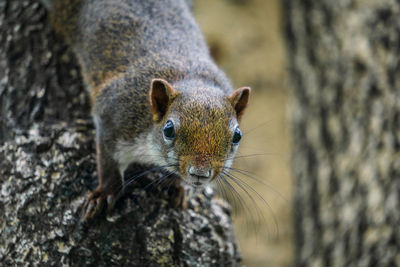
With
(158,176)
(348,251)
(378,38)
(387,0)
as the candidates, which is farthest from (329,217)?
(158,176)

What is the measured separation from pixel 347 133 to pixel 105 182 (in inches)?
128

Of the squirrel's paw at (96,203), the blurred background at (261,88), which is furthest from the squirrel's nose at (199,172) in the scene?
the blurred background at (261,88)

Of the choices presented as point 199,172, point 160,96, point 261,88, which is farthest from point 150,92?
point 261,88

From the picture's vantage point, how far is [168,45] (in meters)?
3.63

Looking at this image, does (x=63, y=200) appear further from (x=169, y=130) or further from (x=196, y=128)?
(x=196, y=128)

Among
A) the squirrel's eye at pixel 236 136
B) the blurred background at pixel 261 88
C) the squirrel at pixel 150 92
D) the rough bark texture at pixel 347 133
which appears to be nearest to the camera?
the squirrel at pixel 150 92

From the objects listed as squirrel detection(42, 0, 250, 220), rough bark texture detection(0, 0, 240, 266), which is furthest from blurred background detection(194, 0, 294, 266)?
rough bark texture detection(0, 0, 240, 266)

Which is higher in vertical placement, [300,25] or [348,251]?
[300,25]

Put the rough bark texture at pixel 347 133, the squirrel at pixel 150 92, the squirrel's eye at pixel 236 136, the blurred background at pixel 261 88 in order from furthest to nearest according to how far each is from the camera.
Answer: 1. the blurred background at pixel 261 88
2. the rough bark texture at pixel 347 133
3. the squirrel's eye at pixel 236 136
4. the squirrel at pixel 150 92

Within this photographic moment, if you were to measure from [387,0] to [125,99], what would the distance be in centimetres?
335

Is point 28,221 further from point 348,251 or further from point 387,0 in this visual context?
point 387,0

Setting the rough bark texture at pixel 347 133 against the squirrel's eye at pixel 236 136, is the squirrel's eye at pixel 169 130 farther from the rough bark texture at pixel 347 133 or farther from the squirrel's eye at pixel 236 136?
the rough bark texture at pixel 347 133

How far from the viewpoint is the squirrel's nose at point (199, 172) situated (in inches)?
107

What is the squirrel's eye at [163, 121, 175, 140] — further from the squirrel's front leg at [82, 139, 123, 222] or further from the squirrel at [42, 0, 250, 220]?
the squirrel's front leg at [82, 139, 123, 222]
